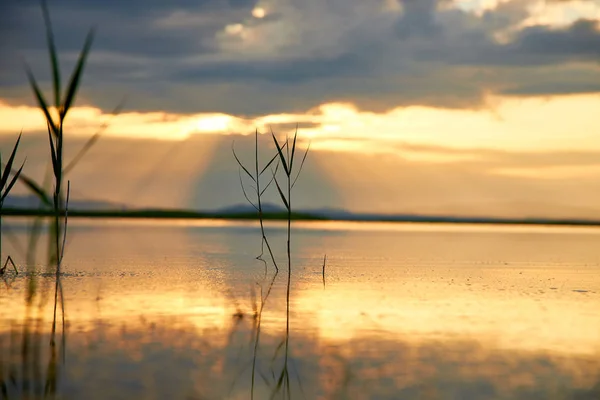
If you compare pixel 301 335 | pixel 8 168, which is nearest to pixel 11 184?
pixel 8 168

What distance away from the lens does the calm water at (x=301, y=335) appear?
3.29 m

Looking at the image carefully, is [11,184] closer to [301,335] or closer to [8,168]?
[8,168]

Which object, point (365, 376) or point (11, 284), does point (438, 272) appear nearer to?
point (11, 284)

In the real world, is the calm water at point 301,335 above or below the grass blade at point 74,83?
below

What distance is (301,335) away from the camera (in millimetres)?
4473

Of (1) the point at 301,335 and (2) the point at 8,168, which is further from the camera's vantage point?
(2) the point at 8,168

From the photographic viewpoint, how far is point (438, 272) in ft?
27.7

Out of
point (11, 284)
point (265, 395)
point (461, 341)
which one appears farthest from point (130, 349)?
point (11, 284)

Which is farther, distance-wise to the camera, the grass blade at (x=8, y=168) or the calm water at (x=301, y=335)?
the grass blade at (x=8, y=168)

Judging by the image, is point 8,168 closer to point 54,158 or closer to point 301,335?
point 54,158

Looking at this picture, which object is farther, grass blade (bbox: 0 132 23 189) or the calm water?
grass blade (bbox: 0 132 23 189)

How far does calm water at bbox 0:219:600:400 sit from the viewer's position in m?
3.29

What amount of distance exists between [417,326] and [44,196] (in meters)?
2.70

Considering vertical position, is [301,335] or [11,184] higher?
[11,184]
